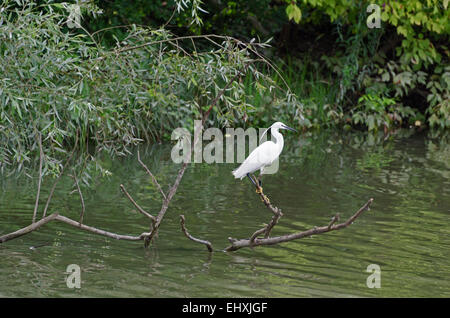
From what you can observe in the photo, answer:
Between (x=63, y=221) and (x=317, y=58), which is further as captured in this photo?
(x=317, y=58)

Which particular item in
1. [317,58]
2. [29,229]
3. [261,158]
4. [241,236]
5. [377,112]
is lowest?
[241,236]

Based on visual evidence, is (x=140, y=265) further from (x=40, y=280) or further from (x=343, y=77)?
(x=343, y=77)

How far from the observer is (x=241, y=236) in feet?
21.9

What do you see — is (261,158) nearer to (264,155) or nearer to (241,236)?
(264,155)

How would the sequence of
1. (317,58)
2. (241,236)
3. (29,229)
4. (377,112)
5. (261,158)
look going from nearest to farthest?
(29,229)
(241,236)
(261,158)
(377,112)
(317,58)

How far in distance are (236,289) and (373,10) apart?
9.34 metres

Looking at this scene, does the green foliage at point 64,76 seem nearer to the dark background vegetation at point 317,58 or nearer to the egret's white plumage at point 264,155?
the egret's white plumage at point 264,155

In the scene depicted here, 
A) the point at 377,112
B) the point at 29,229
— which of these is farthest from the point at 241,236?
the point at 377,112

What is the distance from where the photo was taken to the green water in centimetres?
524

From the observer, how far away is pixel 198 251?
243 inches

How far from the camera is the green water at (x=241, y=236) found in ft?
17.2

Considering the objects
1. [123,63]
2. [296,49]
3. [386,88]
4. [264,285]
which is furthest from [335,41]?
[264,285]

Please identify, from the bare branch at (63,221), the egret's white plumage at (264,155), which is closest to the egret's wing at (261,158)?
the egret's white plumage at (264,155)

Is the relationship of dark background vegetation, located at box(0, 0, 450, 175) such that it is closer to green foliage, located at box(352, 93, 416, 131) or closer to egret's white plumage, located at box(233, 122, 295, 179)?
green foliage, located at box(352, 93, 416, 131)
